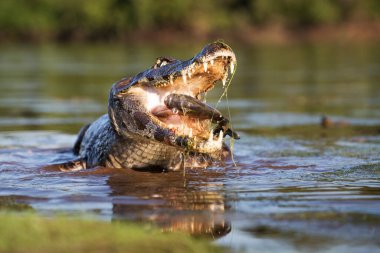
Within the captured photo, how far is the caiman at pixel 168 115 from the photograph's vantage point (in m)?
5.98

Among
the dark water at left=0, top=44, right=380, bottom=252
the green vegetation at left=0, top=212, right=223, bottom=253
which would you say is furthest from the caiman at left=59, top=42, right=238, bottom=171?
the green vegetation at left=0, top=212, right=223, bottom=253

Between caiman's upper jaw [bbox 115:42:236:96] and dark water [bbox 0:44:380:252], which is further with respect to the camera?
caiman's upper jaw [bbox 115:42:236:96]

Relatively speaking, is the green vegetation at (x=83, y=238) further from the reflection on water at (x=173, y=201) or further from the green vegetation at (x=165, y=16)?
the green vegetation at (x=165, y=16)

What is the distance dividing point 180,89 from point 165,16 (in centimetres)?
5755

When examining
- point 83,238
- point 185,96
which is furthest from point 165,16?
point 83,238

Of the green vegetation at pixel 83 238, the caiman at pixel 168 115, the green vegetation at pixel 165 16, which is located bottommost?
the green vegetation at pixel 83 238

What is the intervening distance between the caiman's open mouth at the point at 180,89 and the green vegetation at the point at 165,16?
51360 millimetres

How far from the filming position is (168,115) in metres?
6.39

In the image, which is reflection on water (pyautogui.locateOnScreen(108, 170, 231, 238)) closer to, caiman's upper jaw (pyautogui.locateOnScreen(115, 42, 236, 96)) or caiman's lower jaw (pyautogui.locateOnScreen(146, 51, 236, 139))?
caiman's lower jaw (pyautogui.locateOnScreen(146, 51, 236, 139))

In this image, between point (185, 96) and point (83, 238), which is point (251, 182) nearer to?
point (185, 96)

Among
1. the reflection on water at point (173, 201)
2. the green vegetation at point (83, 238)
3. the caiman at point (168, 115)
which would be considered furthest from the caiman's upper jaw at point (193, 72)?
the green vegetation at point (83, 238)

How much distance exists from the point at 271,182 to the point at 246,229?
5.38ft

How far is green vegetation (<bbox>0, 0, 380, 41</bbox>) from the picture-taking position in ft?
194

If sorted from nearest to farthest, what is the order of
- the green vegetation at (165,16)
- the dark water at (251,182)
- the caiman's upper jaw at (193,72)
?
the dark water at (251,182) → the caiman's upper jaw at (193,72) → the green vegetation at (165,16)
